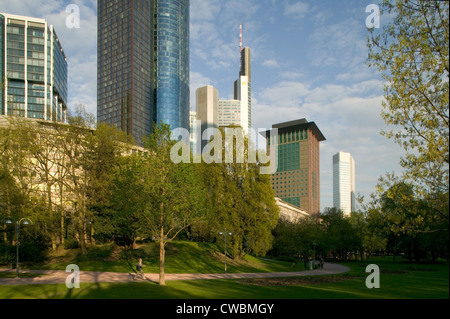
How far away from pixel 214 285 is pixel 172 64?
172914 millimetres

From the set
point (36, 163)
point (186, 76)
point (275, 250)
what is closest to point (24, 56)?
point (186, 76)

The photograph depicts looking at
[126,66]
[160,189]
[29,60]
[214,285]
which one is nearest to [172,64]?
[126,66]

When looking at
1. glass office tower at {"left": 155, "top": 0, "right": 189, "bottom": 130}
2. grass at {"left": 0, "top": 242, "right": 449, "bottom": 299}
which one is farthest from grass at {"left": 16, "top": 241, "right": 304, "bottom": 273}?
glass office tower at {"left": 155, "top": 0, "right": 189, "bottom": 130}

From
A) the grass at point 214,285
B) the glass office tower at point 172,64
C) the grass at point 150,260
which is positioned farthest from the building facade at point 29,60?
the grass at point 214,285

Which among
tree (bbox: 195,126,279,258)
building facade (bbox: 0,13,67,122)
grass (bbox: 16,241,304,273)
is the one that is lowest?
grass (bbox: 16,241,304,273)

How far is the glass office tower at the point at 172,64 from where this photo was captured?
177375 millimetres

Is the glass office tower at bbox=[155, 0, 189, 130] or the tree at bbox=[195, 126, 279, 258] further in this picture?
the glass office tower at bbox=[155, 0, 189, 130]

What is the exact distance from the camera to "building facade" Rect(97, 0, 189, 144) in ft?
557

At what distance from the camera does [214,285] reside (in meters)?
24.9

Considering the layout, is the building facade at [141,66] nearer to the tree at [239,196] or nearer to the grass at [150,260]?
the grass at [150,260]

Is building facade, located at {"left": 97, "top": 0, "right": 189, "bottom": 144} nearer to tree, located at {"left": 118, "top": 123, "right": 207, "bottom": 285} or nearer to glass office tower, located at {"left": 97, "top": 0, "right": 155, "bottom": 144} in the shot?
glass office tower, located at {"left": 97, "top": 0, "right": 155, "bottom": 144}

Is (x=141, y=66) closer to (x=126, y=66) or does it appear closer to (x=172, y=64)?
(x=126, y=66)

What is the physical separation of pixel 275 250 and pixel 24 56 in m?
140

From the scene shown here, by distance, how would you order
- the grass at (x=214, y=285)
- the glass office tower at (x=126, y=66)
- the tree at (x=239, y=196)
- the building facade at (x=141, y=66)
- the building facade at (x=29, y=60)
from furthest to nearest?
the building facade at (x=141, y=66) < the glass office tower at (x=126, y=66) < the building facade at (x=29, y=60) < the tree at (x=239, y=196) < the grass at (x=214, y=285)
